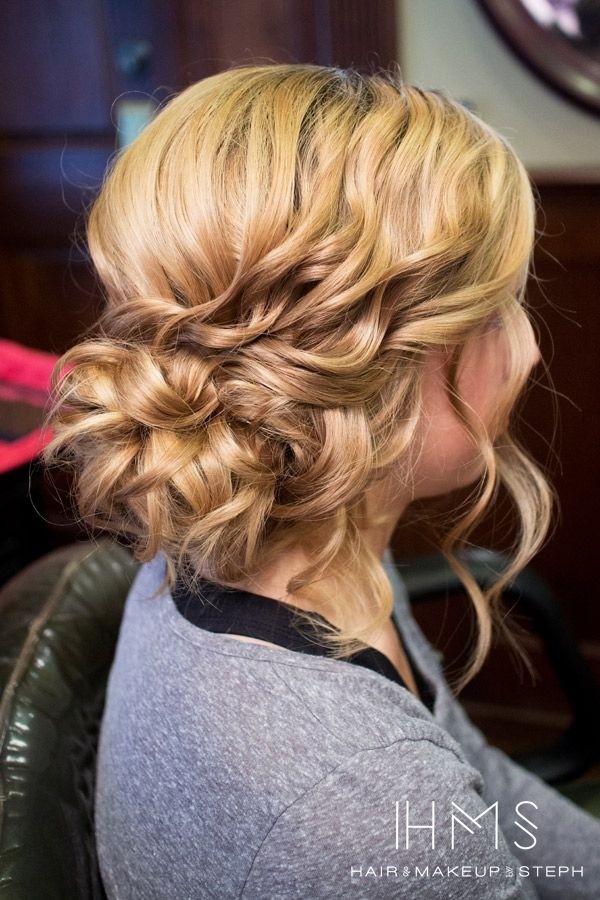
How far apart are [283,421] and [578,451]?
0.98 meters

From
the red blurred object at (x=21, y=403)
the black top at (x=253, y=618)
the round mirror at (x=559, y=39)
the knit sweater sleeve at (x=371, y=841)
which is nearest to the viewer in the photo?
the knit sweater sleeve at (x=371, y=841)

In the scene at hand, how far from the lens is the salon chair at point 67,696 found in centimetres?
55

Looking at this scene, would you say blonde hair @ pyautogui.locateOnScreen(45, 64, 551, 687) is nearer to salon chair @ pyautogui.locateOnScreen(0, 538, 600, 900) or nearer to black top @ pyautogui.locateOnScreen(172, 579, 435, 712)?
black top @ pyautogui.locateOnScreen(172, 579, 435, 712)

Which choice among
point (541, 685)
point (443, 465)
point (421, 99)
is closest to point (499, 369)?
point (443, 465)

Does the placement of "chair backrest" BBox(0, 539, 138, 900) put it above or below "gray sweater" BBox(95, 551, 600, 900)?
below

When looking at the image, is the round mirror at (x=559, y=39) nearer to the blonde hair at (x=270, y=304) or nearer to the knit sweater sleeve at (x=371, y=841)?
the blonde hair at (x=270, y=304)

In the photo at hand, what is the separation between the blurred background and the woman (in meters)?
0.39

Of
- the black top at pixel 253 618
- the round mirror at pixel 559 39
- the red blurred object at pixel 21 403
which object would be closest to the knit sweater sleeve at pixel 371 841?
the black top at pixel 253 618

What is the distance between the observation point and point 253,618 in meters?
0.61

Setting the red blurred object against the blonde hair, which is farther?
the red blurred object

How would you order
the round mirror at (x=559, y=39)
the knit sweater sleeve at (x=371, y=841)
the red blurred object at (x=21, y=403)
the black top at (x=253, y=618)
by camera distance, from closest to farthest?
1. the knit sweater sleeve at (x=371, y=841)
2. the black top at (x=253, y=618)
3. the red blurred object at (x=21, y=403)
4. the round mirror at (x=559, y=39)

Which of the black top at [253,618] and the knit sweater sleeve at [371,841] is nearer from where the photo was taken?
the knit sweater sleeve at [371,841]

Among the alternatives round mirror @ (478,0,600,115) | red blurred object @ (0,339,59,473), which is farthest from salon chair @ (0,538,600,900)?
round mirror @ (478,0,600,115)

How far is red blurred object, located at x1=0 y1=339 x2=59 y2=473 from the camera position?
0.90 metres
